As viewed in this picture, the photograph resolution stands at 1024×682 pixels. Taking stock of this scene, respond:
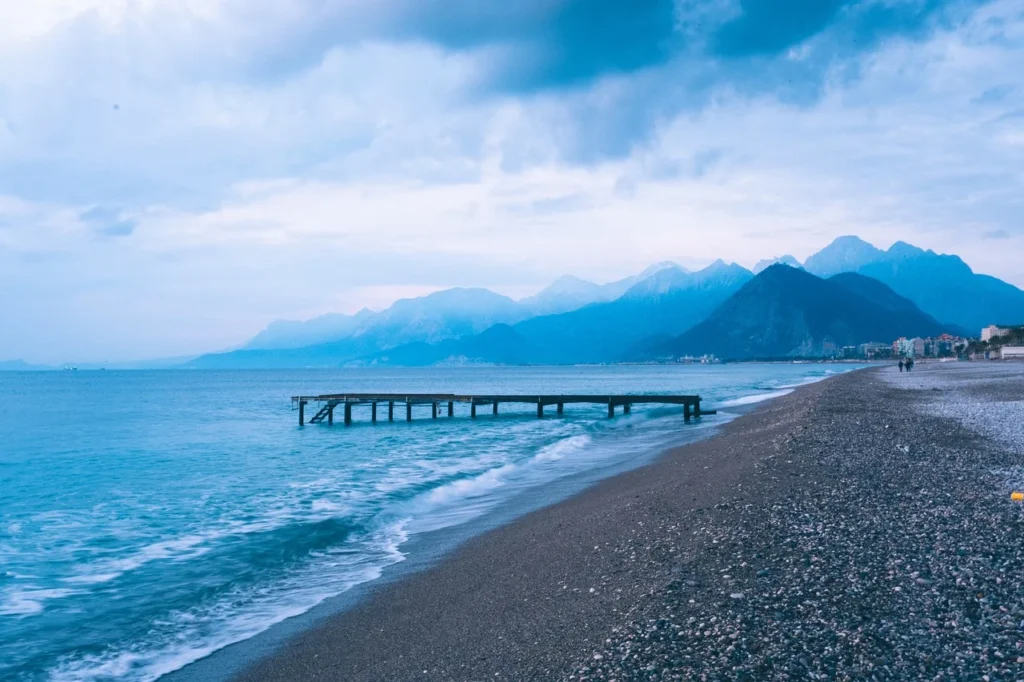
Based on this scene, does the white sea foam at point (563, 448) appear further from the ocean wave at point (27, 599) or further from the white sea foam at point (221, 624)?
the ocean wave at point (27, 599)

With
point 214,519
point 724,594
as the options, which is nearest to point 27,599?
point 214,519

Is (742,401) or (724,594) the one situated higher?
(724,594)

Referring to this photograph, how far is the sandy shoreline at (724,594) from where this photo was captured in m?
6.12

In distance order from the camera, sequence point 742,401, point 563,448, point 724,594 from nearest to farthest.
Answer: point 724,594, point 563,448, point 742,401

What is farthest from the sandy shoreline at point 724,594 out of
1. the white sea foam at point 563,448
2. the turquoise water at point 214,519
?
the white sea foam at point 563,448

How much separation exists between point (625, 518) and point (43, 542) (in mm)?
12398

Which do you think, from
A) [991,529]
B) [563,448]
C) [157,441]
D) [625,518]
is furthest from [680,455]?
[157,441]

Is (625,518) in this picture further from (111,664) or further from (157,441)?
(157,441)

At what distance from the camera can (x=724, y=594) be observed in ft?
24.3

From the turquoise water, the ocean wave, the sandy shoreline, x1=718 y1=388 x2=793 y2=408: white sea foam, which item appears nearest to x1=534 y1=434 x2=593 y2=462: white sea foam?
the turquoise water

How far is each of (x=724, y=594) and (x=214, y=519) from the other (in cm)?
1368

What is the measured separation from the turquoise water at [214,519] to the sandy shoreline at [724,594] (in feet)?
6.76

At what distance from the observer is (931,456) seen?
52.1 ft

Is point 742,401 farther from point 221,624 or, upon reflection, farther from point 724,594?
point 724,594
